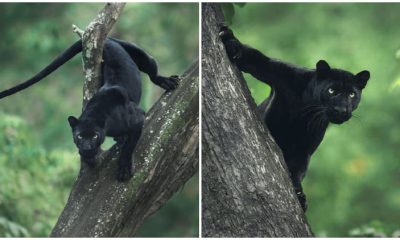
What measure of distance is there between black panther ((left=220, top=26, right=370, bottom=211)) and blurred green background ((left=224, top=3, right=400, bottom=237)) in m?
0.09


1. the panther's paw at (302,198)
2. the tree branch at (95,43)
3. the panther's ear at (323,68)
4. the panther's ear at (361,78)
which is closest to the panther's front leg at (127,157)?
the tree branch at (95,43)

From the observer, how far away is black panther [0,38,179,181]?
3605mm

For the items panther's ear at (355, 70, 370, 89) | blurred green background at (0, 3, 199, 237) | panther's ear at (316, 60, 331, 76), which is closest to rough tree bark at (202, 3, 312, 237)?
panther's ear at (316, 60, 331, 76)

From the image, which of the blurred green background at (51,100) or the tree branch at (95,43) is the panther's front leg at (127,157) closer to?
the tree branch at (95,43)

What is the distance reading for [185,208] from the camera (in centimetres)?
690

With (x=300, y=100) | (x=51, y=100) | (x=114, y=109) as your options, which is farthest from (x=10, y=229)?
(x=51, y=100)

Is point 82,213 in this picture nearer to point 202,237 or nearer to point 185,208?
point 202,237

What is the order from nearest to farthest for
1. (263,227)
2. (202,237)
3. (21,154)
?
1. (263,227)
2. (202,237)
3. (21,154)

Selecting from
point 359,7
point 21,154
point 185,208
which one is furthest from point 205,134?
point 185,208

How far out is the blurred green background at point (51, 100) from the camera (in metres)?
5.46

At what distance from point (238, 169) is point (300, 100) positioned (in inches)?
25.5

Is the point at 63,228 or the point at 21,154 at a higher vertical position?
the point at 21,154

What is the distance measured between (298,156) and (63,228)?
1235 mm

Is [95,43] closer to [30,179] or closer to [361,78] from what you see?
[361,78]
